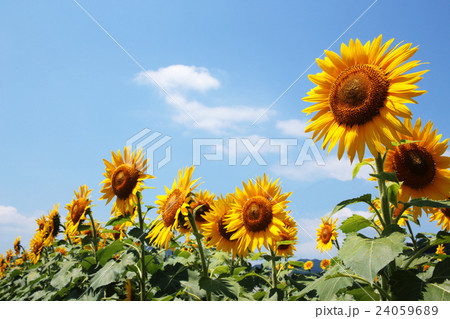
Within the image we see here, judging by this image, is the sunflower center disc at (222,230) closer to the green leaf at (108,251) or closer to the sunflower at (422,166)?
the green leaf at (108,251)

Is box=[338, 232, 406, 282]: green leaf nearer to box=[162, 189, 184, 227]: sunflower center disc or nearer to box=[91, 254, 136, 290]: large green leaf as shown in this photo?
box=[162, 189, 184, 227]: sunflower center disc

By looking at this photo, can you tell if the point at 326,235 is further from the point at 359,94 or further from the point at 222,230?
the point at 359,94

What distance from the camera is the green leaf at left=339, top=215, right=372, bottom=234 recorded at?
2781mm

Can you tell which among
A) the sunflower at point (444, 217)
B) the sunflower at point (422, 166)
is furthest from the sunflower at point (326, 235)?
the sunflower at point (422, 166)

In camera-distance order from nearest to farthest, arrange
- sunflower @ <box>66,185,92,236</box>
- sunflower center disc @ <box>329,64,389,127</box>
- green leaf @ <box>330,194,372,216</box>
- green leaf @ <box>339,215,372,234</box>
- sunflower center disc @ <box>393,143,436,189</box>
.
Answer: green leaf @ <box>330,194,372,216</box> → green leaf @ <box>339,215,372,234</box> → sunflower center disc @ <box>329,64,389,127</box> → sunflower center disc @ <box>393,143,436,189</box> → sunflower @ <box>66,185,92,236</box>

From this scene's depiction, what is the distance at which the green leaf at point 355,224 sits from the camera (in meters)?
2.78

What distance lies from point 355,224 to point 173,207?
6.45ft

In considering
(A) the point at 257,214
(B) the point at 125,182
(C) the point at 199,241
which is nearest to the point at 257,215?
(A) the point at 257,214

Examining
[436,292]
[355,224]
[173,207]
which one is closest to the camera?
[436,292]

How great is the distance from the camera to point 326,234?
8242mm

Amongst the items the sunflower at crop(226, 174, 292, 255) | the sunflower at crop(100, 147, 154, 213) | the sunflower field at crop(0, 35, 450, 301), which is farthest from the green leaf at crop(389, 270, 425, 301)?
the sunflower at crop(100, 147, 154, 213)

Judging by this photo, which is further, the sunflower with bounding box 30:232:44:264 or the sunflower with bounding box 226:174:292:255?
the sunflower with bounding box 30:232:44:264

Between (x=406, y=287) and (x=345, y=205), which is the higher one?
(x=345, y=205)
